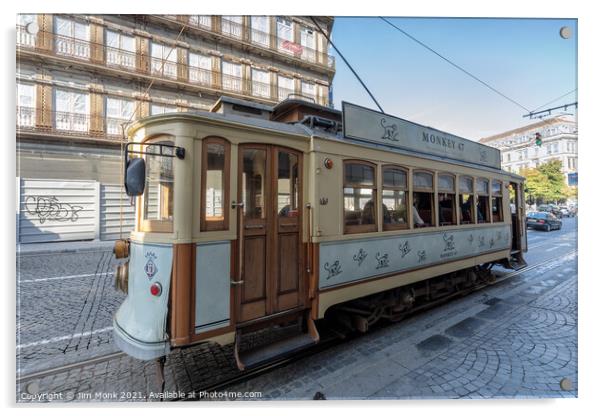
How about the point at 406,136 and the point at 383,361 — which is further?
the point at 406,136

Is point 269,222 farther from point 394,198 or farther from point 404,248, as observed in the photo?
point 404,248

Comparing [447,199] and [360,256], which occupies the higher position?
[447,199]

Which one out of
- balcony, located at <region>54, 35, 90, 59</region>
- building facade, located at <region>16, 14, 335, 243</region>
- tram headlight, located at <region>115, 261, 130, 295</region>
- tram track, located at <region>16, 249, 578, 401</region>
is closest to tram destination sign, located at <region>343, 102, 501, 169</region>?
tram track, located at <region>16, 249, 578, 401</region>

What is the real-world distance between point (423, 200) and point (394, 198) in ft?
3.18

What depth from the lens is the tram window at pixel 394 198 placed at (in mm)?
4113

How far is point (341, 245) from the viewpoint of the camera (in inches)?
141

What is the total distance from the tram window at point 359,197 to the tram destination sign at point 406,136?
0.46 metres

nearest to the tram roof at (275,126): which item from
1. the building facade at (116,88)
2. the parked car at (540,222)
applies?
the building facade at (116,88)

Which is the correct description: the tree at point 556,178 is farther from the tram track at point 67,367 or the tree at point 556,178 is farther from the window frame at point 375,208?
the tram track at point 67,367

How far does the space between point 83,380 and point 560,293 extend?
28.3ft

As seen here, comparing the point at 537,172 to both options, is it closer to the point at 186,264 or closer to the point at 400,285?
the point at 400,285

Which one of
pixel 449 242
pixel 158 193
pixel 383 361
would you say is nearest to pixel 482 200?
pixel 449 242

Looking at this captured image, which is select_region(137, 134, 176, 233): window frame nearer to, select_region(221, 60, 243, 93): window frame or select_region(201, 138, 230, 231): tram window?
select_region(201, 138, 230, 231): tram window

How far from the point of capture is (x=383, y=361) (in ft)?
11.1
